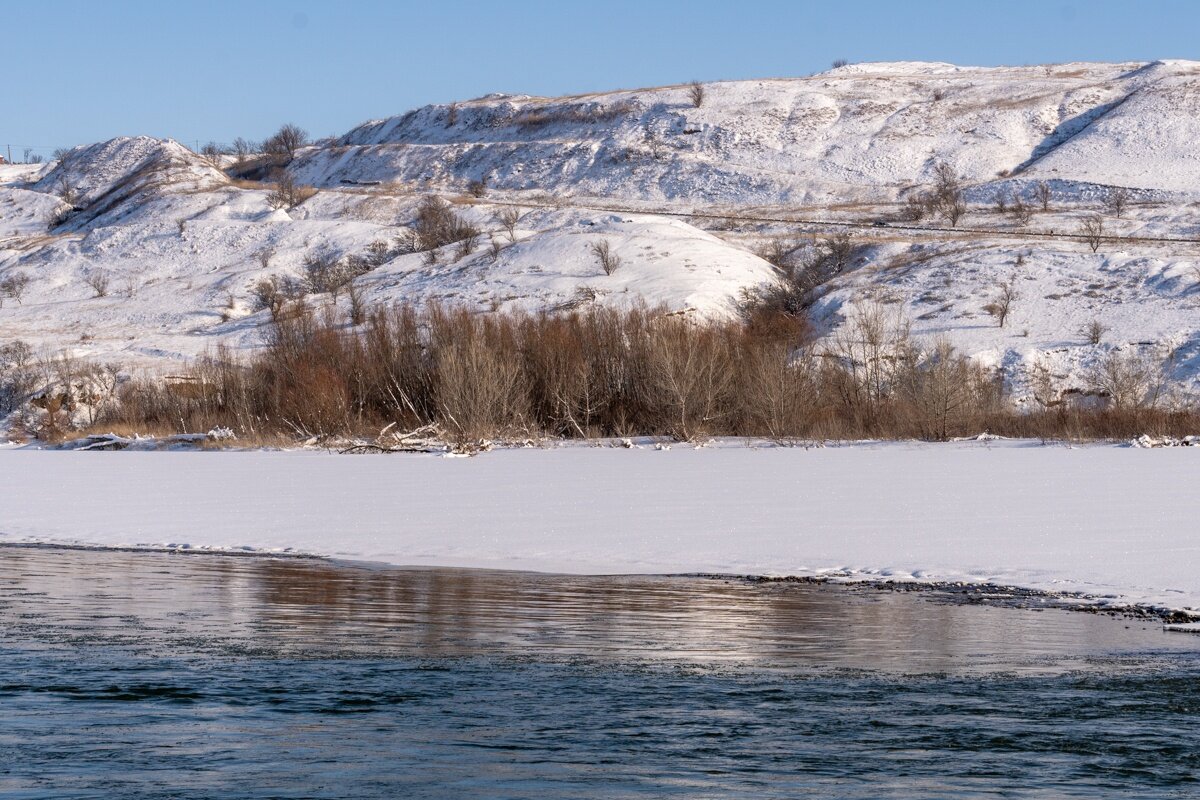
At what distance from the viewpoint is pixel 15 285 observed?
71438 millimetres

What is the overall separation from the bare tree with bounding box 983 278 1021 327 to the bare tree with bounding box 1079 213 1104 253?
17.6 ft

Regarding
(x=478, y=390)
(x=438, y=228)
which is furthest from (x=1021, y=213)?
(x=478, y=390)

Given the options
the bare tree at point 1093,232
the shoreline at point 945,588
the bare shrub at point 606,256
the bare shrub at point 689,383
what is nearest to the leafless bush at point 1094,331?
the bare tree at point 1093,232

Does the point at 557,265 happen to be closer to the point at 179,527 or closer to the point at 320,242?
the point at 320,242

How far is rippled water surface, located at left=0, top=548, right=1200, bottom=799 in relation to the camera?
237 inches

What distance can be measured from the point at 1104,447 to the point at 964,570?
54.2 feet

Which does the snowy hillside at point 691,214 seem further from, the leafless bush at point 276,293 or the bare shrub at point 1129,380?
the leafless bush at point 276,293

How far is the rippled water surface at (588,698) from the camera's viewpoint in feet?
19.8

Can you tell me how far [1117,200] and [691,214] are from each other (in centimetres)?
2112

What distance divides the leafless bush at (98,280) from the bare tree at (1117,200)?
49244mm

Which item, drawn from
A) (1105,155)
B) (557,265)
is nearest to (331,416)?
(557,265)

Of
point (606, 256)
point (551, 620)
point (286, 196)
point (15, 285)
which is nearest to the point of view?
point (551, 620)

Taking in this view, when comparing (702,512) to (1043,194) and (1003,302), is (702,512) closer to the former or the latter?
(1003,302)

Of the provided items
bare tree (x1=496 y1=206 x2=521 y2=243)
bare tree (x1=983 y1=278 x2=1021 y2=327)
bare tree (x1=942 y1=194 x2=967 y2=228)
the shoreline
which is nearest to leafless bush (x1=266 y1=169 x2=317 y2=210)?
bare tree (x1=496 y1=206 x2=521 y2=243)
